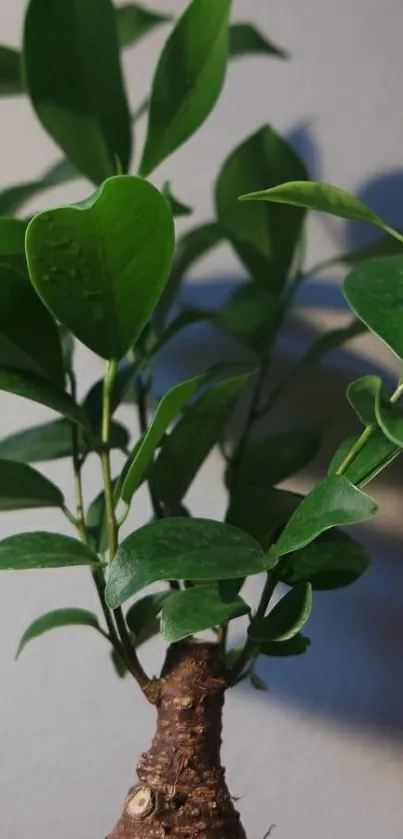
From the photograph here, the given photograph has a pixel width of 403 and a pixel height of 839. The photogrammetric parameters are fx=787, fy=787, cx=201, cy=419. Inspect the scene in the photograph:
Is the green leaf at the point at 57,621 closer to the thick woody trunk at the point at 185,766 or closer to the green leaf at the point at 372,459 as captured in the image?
the thick woody trunk at the point at 185,766

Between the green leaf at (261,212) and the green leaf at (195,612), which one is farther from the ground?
the green leaf at (261,212)

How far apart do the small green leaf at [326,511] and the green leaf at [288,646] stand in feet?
0.47

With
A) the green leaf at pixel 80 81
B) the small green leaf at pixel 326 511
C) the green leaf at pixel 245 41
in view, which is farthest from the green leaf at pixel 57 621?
the green leaf at pixel 245 41

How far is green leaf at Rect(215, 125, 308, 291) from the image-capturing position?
2.15 ft

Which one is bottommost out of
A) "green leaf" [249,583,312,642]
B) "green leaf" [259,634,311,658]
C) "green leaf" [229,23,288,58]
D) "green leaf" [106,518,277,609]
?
"green leaf" [259,634,311,658]

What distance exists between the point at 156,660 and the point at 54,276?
1.60 ft

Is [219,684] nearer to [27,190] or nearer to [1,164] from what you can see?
[27,190]

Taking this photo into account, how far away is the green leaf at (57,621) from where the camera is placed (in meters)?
0.58

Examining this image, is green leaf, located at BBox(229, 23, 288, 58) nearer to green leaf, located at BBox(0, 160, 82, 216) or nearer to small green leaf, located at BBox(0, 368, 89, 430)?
green leaf, located at BBox(0, 160, 82, 216)

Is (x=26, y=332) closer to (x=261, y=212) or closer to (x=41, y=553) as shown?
(x=41, y=553)

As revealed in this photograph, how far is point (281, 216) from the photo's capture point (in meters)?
0.67

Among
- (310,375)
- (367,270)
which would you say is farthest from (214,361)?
(367,270)

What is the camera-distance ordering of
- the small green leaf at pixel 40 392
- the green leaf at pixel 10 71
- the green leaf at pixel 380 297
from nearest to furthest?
the green leaf at pixel 380 297 → the small green leaf at pixel 40 392 → the green leaf at pixel 10 71

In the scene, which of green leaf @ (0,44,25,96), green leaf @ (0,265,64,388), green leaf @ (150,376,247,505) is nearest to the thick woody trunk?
green leaf @ (150,376,247,505)
